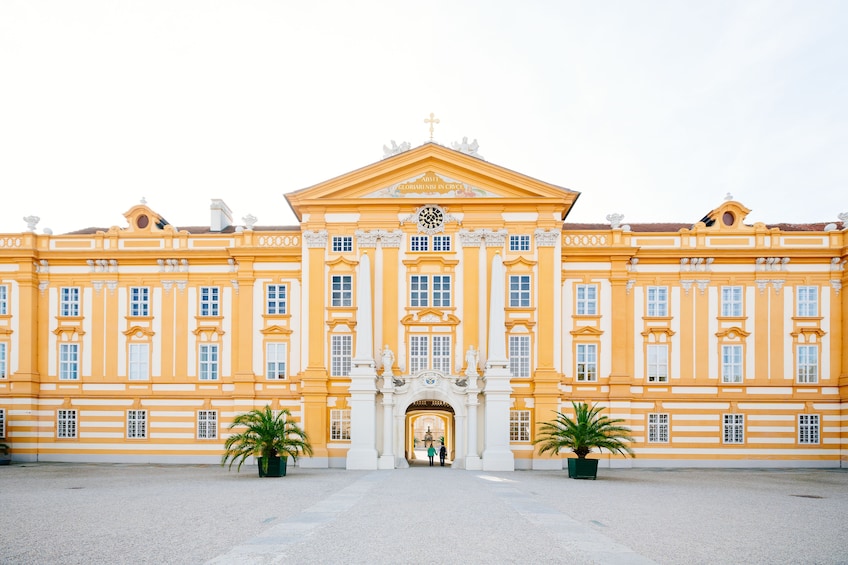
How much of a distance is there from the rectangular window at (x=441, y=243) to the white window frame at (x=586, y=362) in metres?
9.71

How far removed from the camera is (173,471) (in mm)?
40406

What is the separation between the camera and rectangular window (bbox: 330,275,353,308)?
155 ft

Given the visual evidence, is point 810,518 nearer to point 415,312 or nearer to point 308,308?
point 415,312

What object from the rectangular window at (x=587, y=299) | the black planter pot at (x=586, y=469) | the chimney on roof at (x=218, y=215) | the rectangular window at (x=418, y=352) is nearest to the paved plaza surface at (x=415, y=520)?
the black planter pot at (x=586, y=469)

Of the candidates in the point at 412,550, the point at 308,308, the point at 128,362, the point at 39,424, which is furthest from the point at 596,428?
the point at 39,424

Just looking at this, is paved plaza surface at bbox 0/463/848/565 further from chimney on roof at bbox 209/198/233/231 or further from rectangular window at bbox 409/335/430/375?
chimney on roof at bbox 209/198/233/231

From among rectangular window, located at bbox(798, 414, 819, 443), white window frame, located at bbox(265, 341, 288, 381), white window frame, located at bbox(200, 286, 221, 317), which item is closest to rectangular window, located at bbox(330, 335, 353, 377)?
white window frame, located at bbox(265, 341, 288, 381)

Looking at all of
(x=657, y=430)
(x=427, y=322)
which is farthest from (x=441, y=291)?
(x=657, y=430)

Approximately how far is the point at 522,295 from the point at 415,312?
6.23 m

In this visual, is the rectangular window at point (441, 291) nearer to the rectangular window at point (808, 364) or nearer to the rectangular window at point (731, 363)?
the rectangular window at point (731, 363)

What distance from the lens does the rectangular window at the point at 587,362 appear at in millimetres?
47781

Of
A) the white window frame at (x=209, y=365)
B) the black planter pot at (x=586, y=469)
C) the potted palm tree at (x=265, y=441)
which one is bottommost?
the black planter pot at (x=586, y=469)

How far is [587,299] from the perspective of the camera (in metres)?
48.4

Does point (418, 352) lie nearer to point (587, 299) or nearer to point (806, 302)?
point (587, 299)
